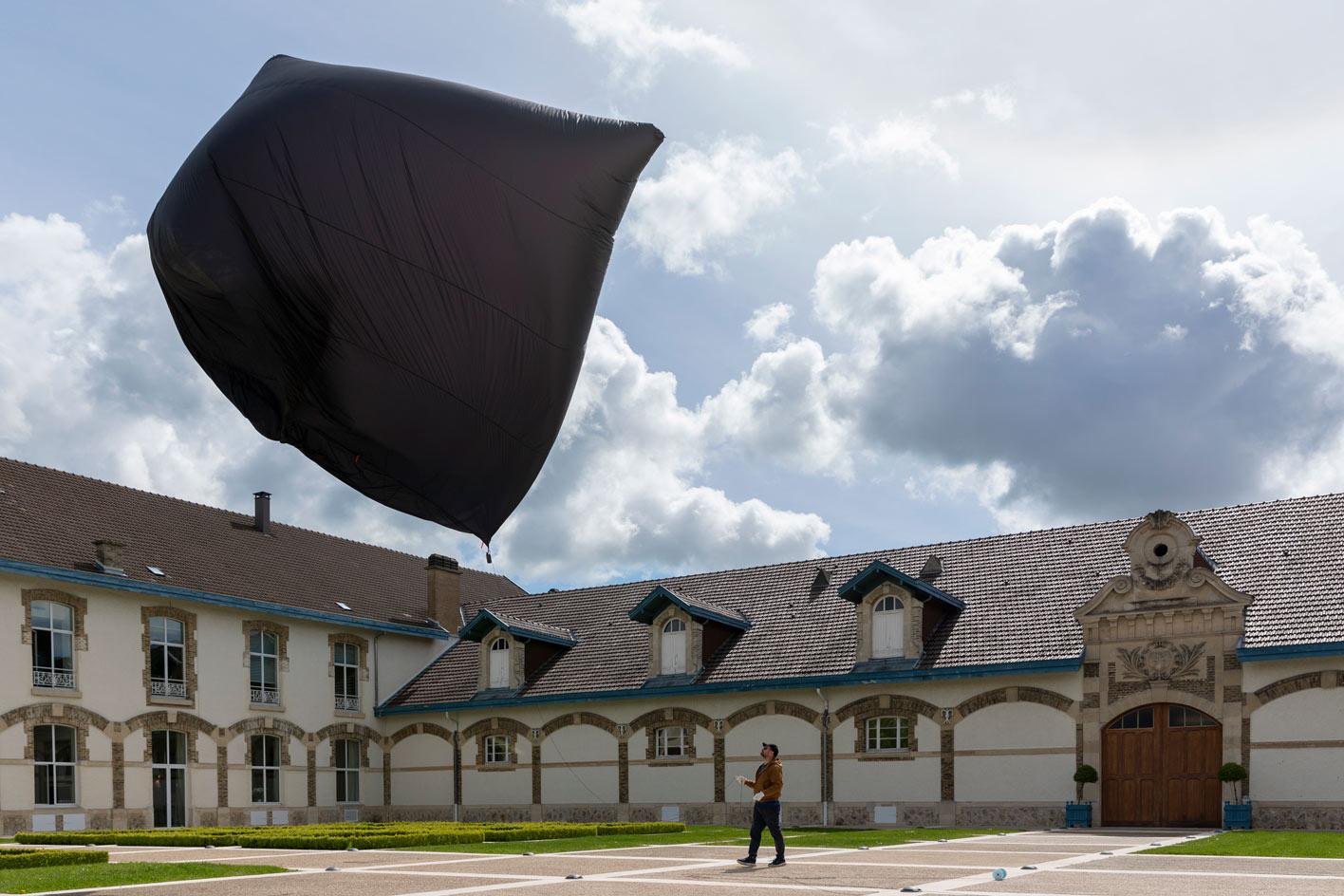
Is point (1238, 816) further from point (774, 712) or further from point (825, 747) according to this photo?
point (774, 712)

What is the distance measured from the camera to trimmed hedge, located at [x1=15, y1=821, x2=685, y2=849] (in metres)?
20.3

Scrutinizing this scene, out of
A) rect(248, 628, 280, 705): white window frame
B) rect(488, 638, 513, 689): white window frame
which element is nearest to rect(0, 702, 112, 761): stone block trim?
rect(248, 628, 280, 705): white window frame

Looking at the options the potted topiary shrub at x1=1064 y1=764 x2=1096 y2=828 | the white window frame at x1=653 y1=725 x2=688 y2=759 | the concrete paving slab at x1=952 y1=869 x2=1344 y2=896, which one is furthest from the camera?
the white window frame at x1=653 y1=725 x2=688 y2=759

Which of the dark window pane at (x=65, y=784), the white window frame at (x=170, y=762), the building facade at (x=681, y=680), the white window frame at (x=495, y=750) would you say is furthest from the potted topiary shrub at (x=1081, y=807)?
the dark window pane at (x=65, y=784)

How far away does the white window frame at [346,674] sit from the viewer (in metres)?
36.7

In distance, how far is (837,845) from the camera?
19.7 metres

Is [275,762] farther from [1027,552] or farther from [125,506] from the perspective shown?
[1027,552]

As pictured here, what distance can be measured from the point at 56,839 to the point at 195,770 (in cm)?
800

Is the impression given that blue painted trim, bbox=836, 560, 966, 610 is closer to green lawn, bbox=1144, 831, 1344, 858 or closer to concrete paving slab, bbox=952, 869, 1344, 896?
green lawn, bbox=1144, 831, 1344, 858

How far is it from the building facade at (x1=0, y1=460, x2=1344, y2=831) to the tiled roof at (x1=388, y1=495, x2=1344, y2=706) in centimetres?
8

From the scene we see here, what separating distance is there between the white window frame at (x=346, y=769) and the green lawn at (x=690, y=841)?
15.1 meters

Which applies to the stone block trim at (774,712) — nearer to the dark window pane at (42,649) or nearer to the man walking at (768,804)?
the man walking at (768,804)

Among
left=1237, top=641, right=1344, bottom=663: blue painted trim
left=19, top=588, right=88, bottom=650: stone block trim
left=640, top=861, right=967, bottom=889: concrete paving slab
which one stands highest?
left=19, top=588, right=88, bottom=650: stone block trim

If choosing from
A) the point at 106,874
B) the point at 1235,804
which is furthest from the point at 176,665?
the point at 1235,804
